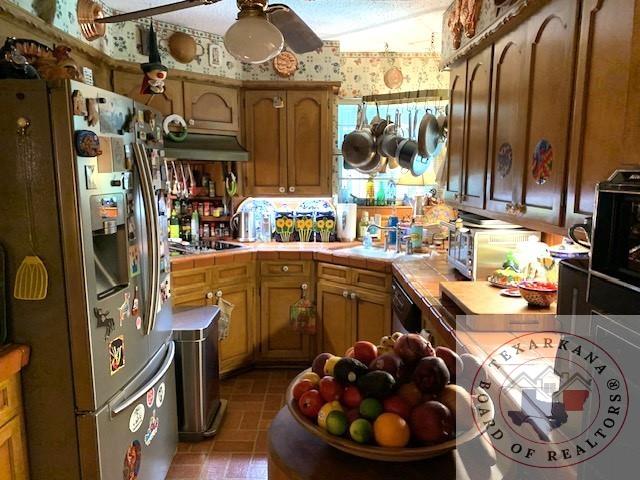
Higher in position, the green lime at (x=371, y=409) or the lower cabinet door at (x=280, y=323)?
the green lime at (x=371, y=409)

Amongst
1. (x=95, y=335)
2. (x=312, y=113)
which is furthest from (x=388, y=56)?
(x=95, y=335)

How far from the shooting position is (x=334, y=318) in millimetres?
3357

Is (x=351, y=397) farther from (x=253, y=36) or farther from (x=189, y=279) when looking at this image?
(x=189, y=279)

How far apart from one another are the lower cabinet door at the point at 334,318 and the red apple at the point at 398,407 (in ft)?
7.44

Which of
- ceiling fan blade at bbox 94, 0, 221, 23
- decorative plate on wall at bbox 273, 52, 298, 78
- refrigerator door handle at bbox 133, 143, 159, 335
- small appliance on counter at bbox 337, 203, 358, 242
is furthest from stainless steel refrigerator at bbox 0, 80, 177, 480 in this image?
small appliance on counter at bbox 337, 203, 358, 242

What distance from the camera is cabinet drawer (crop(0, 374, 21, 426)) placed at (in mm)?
1558

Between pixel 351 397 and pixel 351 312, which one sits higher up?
pixel 351 397

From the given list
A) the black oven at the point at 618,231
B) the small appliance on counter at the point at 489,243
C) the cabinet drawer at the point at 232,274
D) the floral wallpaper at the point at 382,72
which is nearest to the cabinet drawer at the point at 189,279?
the cabinet drawer at the point at 232,274

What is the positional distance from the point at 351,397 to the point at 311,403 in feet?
0.30

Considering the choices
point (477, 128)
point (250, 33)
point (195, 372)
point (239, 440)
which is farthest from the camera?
point (239, 440)

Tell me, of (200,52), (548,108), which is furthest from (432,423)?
(200,52)

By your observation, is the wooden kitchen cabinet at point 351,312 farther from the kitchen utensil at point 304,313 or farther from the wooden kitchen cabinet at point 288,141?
the wooden kitchen cabinet at point 288,141

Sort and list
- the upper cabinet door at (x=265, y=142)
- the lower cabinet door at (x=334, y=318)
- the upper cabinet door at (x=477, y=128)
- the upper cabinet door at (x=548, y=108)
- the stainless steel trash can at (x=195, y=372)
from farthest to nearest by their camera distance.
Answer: the upper cabinet door at (x=265, y=142), the lower cabinet door at (x=334, y=318), the stainless steel trash can at (x=195, y=372), the upper cabinet door at (x=477, y=128), the upper cabinet door at (x=548, y=108)

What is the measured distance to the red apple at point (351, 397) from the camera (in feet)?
3.15
